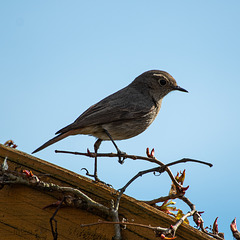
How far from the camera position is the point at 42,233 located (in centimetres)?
338

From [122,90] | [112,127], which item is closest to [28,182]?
[112,127]

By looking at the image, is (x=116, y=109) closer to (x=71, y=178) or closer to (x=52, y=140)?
(x=52, y=140)

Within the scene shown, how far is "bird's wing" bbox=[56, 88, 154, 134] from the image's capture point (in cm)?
505

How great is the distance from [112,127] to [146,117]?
75cm

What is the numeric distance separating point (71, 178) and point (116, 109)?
7.49 feet

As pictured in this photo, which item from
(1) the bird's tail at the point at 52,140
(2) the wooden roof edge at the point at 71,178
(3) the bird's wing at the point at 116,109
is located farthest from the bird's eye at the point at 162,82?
(2) the wooden roof edge at the point at 71,178

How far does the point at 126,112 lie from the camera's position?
18.1 ft

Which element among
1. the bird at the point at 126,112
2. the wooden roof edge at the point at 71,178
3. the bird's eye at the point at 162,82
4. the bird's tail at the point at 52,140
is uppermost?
the bird's eye at the point at 162,82

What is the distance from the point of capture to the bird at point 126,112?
503 centimetres

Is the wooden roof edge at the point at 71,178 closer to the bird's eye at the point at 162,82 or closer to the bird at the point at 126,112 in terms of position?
the bird at the point at 126,112

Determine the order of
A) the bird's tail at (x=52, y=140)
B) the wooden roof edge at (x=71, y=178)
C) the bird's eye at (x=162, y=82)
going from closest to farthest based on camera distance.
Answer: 1. the wooden roof edge at (x=71, y=178)
2. the bird's tail at (x=52, y=140)
3. the bird's eye at (x=162, y=82)

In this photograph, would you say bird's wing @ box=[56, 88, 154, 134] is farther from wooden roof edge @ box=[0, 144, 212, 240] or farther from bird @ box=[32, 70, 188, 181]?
wooden roof edge @ box=[0, 144, 212, 240]

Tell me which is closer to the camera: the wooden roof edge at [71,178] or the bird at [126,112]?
the wooden roof edge at [71,178]

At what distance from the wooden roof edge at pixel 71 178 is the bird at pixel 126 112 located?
101 centimetres
